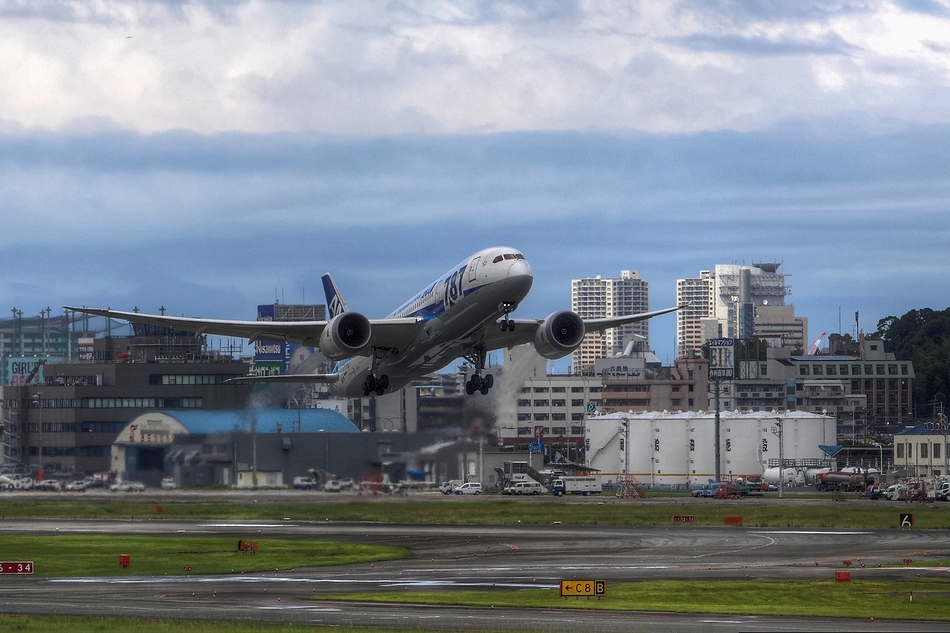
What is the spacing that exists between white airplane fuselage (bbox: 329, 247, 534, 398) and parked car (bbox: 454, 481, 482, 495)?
39.9 meters

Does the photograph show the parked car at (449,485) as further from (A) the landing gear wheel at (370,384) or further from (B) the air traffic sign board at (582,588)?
(B) the air traffic sign board at (582,588)

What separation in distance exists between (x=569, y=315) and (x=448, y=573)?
1508 cm

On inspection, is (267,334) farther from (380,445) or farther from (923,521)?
(923,521)

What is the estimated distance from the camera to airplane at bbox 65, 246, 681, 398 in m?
57.7

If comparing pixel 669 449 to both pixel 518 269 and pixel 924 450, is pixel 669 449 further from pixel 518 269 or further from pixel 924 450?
pixel 518 269

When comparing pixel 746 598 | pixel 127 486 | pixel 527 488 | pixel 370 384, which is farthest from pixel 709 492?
pixel 746 598

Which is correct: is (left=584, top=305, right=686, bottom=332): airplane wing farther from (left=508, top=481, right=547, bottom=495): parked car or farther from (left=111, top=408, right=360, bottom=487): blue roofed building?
(left=508, top=481, right=547, bottom=495): parked car

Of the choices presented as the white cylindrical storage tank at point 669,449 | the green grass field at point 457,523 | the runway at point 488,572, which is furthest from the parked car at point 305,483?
the white cylindrical storage tank at point 669,449

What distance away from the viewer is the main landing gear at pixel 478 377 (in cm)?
6494

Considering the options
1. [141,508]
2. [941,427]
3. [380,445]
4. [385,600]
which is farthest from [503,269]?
[941,427]

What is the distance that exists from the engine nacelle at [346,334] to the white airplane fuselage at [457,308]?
113 inches

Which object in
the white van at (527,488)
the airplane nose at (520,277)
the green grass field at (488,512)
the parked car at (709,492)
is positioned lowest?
the parked car at (709,492)

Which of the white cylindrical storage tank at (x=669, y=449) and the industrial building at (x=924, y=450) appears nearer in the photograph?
the industrial building at (x=924, y=450)

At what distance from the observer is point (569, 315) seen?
65.0 meters
